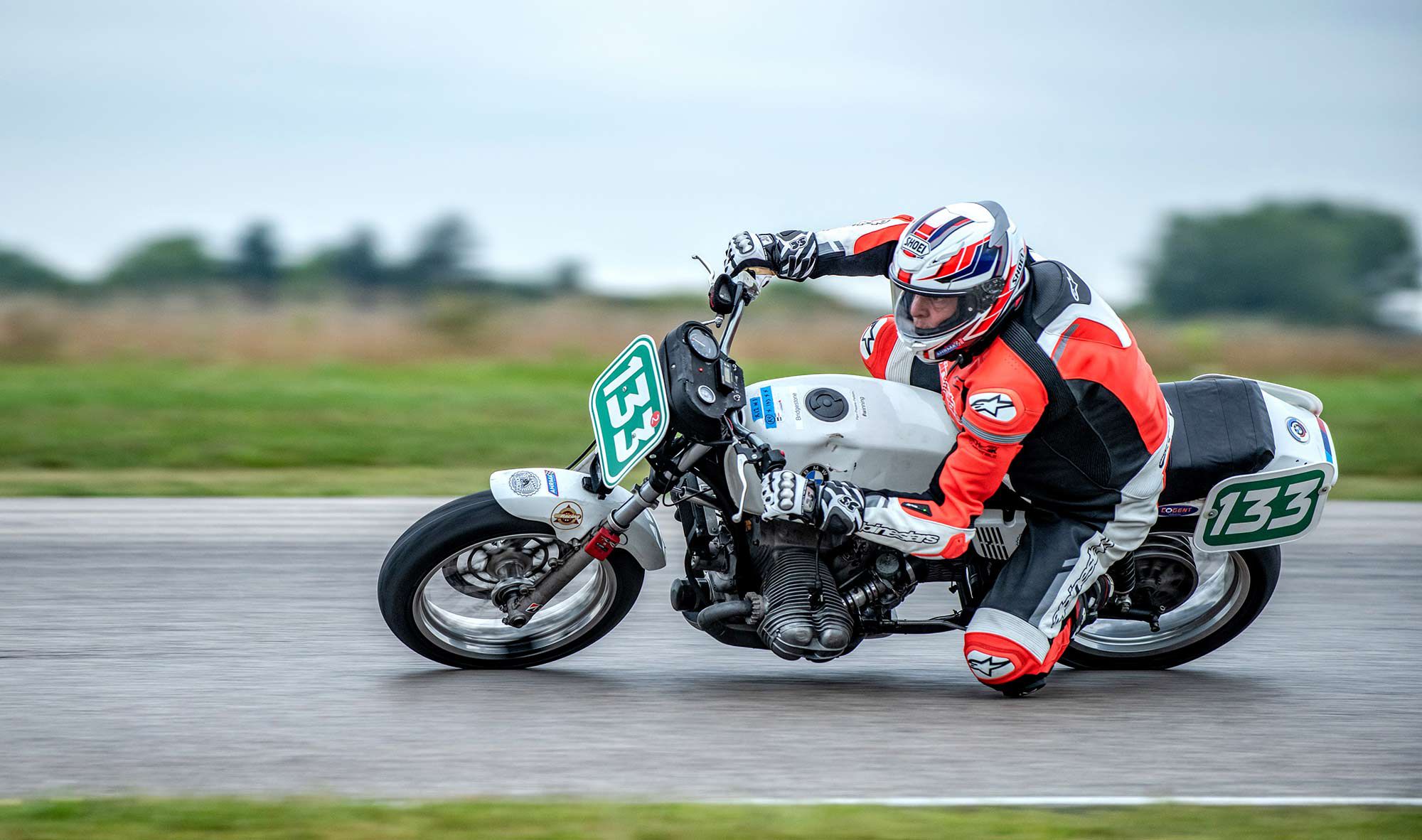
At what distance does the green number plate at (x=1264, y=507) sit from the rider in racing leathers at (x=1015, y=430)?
0.21 meters

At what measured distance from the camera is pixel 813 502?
4.04m

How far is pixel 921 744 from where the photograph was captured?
414 cm

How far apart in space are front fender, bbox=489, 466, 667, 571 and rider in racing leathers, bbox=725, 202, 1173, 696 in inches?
22.8

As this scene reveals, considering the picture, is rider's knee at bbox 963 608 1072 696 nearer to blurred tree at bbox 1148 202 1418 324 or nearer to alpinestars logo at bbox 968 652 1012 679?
alpinestars logo at bbox 968 652 1012 679

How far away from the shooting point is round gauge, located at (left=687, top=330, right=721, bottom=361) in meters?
4.16

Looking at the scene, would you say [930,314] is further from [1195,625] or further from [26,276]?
[26,276]

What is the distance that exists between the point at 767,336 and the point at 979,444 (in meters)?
12.6

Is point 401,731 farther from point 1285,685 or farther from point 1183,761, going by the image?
point 1285,685

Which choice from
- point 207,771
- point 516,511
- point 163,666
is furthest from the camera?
point 163,666

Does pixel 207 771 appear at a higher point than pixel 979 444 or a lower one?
lower

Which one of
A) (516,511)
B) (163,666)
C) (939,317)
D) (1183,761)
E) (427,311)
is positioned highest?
(939,317)

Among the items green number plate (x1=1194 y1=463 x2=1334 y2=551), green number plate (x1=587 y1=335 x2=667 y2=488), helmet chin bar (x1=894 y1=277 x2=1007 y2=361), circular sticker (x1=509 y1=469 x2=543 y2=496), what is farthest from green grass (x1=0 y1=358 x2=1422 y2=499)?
green number plate (x1=1194 y1=463 x2=1334 y2=551)

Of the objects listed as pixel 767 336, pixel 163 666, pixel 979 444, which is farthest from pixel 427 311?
pixel 979 444

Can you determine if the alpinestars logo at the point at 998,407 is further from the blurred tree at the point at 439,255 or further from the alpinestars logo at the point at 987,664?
the blurred tree at the point at 439,255
